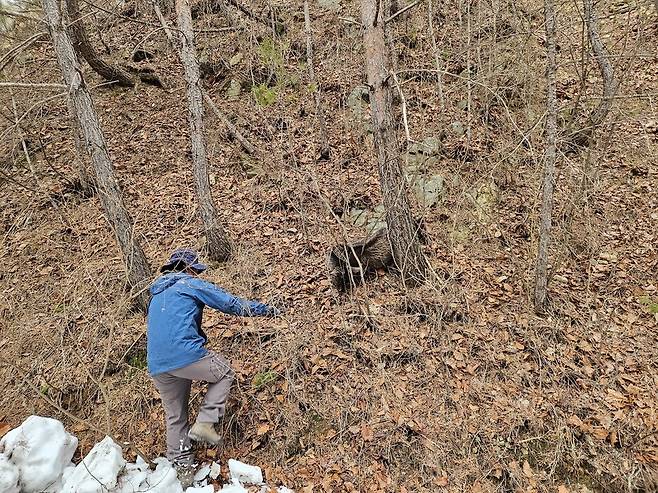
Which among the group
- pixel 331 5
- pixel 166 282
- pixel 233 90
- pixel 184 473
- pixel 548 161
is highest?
pixel 331 5

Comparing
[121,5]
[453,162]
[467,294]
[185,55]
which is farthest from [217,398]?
[121,5]

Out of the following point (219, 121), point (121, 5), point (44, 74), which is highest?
point (121, 5)

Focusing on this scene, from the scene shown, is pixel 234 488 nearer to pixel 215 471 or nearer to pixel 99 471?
pixel 215 471

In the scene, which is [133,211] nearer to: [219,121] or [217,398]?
[219,121]

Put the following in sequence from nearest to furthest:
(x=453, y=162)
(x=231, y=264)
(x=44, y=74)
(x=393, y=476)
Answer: (x=393, y=476), (x=231, y=264), (x=453, y=162), (x=44, y=74)

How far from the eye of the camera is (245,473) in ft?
12.7

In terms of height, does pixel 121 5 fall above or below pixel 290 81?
above

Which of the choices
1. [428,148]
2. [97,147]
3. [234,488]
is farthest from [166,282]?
[428,148]

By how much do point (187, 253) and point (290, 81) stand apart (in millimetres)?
6483

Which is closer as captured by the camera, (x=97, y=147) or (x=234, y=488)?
(x=234, y=488)

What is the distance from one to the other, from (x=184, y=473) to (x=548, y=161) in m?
4.93

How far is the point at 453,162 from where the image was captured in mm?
7242

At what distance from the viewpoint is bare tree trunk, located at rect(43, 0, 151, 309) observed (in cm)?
480

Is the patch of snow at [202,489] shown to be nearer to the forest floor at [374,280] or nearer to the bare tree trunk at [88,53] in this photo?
the forest floor at [374,280]
